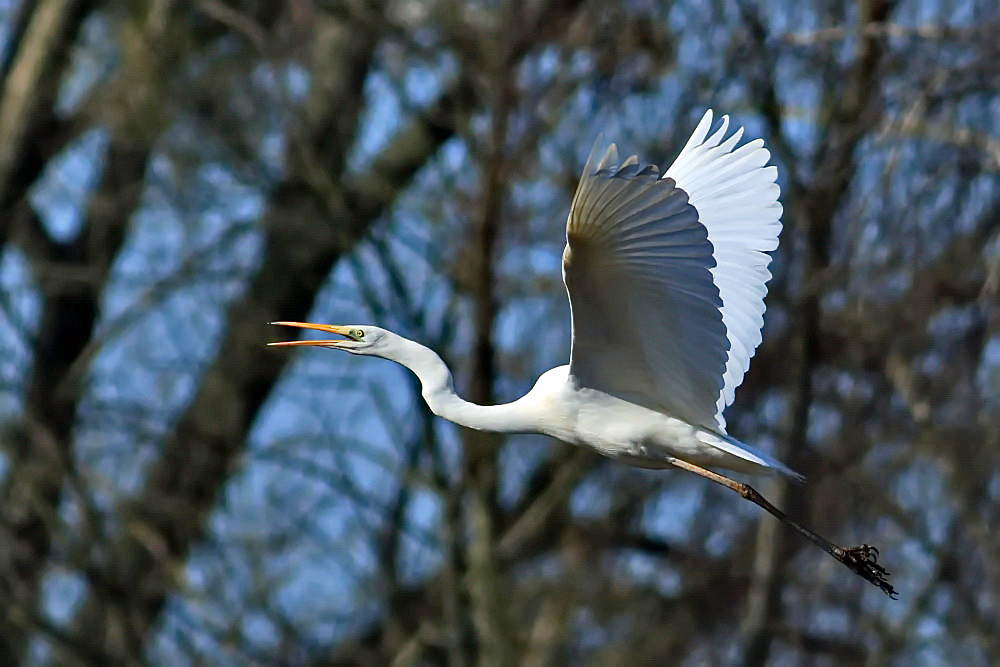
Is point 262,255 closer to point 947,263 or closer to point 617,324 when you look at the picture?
point 947,263

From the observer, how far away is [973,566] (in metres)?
11.0

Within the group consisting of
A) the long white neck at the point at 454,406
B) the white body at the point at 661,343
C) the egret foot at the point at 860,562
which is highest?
the white body at the point at 661,343

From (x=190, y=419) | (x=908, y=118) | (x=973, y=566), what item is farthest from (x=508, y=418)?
(x=190, y=419)

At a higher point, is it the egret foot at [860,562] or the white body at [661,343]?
the white body at [661,343]

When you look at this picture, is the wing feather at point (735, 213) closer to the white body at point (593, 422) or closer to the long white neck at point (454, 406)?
the white body at point (593, 422)

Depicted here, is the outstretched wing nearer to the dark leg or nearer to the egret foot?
the dark leg

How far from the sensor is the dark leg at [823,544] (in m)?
5.76

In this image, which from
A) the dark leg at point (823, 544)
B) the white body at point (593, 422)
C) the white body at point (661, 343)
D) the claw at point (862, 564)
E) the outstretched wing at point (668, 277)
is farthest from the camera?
the claw at point (862, 564)

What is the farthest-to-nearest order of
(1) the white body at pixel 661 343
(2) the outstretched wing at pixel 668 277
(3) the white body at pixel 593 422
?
(3) the white body at pixel 593 422, (1) the white body at pixel 661 343, (2) the outstretched wing at pixel 668 277

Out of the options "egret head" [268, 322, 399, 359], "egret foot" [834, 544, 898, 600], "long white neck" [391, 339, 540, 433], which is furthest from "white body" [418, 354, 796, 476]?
"egret foot" [834, 544, 898, 600]

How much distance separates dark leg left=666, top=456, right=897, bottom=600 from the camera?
18.9ft

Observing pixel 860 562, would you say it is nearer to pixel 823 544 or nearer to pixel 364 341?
pixel 823 544

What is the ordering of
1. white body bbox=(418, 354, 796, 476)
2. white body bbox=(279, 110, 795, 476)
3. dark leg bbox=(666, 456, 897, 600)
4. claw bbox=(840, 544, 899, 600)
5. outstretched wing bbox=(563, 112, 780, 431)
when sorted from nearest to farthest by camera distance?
1. outstretched wing bbox=(563, 112, 780, 431)
2. white body bbox=(279, 110, 795, 476)
3. white body bbox=(418, 354, 796, 476)
4. dark leg bbox=(666, 456, 897, 600)
5. claw bbox=(840, 544, 899, 600)

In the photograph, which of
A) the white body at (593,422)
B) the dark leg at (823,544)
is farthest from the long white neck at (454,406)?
the dark leg at (823,544)
